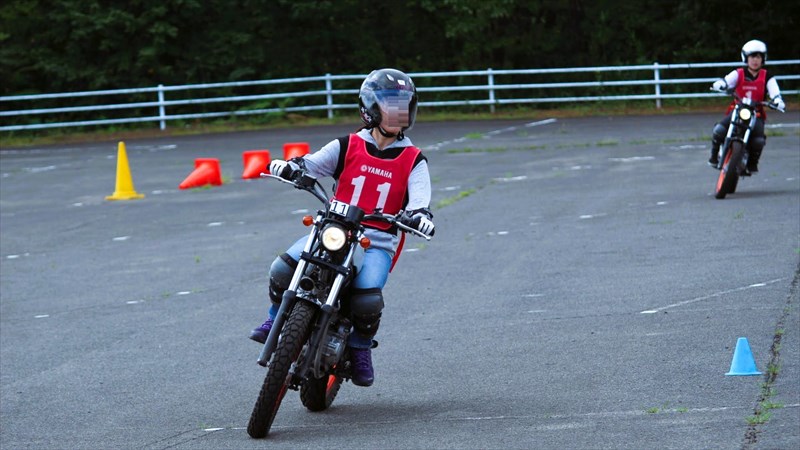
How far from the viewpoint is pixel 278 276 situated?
773 cm

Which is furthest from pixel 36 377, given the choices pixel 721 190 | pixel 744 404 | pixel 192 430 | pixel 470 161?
pixel 470 161

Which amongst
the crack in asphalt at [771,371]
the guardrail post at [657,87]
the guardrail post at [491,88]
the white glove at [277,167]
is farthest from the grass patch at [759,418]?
the guardrail post at [491,88]

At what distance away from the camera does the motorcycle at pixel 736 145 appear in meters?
17.7

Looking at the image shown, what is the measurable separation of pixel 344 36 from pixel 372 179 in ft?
118

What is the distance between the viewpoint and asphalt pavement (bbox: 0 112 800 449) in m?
7.48

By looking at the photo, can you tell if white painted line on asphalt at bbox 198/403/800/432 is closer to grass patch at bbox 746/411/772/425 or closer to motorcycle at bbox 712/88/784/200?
grass patch at bbox 746/411/772/425

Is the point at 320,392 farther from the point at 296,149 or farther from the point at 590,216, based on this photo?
the point at 296,149

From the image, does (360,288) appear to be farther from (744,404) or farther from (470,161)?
(470,161)

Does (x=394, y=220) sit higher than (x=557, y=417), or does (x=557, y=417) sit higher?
(x=394, y=220)

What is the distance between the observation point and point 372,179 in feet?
26.2

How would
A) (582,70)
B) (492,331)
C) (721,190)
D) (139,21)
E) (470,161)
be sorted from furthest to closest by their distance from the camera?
(139,21) → (582,70) → (470,161) → (721,190) → (492,331)

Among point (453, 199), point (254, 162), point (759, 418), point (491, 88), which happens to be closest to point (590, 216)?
point (453, 199)

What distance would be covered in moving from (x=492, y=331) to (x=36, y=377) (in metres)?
3.16

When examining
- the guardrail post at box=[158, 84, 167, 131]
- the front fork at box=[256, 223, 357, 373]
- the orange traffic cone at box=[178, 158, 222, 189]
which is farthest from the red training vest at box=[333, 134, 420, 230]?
the guardrail post at box=[158, 84, 167, 131]
